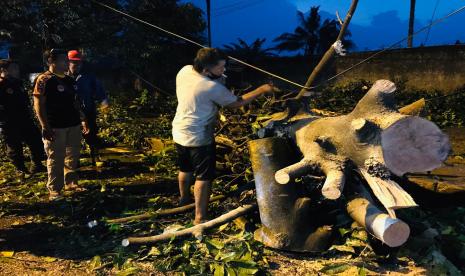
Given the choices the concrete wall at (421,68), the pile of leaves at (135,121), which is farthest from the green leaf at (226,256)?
the concrete wall at (421,68)

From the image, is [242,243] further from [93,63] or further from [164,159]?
[93,63]

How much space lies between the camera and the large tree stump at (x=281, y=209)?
338cm

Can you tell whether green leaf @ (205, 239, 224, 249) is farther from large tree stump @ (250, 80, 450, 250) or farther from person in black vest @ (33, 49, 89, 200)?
person in black vest @ (33, 49, 89, 200)

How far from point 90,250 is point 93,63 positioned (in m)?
17.5

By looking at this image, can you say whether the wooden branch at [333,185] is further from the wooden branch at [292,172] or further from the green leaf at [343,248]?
the green leaf at [343,248]

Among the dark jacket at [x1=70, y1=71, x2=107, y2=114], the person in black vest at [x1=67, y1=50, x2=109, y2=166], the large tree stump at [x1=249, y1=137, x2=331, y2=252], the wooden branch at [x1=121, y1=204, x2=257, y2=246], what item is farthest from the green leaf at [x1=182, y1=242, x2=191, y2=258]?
the dark jacket at [x1=70, y1=71, x2=107, y2=114]

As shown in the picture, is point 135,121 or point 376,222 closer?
point 376,222

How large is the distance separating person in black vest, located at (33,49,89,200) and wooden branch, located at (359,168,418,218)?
11.4 feet

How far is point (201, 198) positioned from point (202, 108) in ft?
2.79

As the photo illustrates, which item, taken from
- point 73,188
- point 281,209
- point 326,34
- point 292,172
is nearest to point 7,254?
point 73,188

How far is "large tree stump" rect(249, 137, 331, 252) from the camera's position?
3385 millimetres

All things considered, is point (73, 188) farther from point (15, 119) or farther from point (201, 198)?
point (201, 198)

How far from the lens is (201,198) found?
385 centimetres

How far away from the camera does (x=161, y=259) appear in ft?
11.2
